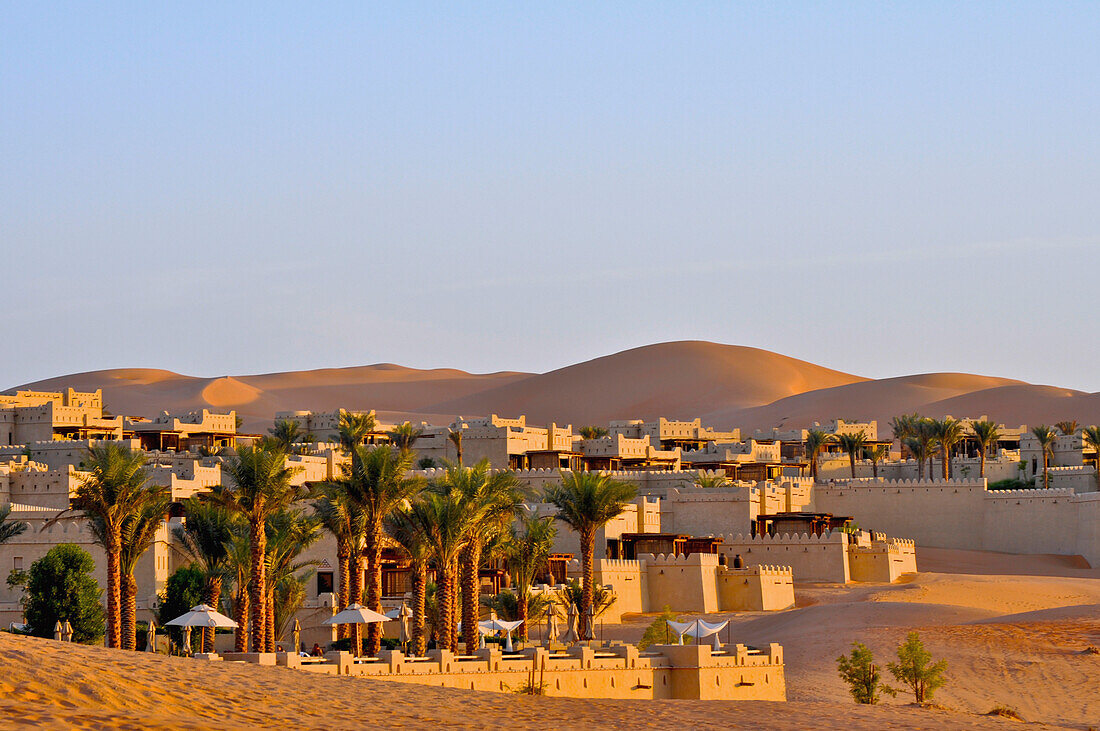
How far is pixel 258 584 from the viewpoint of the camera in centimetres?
4081

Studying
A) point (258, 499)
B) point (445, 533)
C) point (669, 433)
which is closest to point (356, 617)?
point (258, 499)

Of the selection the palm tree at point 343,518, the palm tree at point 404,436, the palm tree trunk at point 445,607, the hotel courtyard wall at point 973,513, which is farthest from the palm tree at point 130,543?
the hotel courtyard wall at point 973,513

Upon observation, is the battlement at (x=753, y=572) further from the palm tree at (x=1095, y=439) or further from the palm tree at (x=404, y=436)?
the palm tree at (x=1095, y=439)

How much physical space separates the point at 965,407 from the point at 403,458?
13137 centimetres

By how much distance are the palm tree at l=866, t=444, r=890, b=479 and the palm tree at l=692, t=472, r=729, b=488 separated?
1433 centimetres

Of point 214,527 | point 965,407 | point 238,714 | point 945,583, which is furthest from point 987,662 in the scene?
point 965,407

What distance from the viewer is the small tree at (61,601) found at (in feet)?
152

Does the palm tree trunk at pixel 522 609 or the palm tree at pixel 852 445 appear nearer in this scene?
the palm tree trunk at pixel 522 609

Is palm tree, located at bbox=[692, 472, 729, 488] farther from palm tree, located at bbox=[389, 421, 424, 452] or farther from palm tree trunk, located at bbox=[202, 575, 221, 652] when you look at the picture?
palm tree trunk, located at bbox=[202, 575, 221, 652]

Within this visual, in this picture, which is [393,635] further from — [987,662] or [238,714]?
[238,714]

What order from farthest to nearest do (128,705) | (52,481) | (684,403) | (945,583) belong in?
(684,403), (945,583), (52,481), (128,705)

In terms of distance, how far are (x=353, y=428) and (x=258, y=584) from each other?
1932 inches

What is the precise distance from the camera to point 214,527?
4516 centimetres

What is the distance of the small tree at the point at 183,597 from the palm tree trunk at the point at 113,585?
19.8 ft
